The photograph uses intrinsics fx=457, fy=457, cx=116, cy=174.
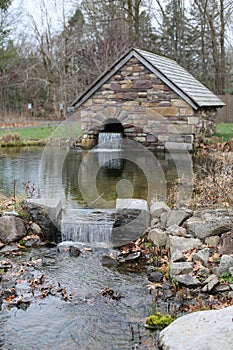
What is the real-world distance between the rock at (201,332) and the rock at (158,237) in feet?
8.20

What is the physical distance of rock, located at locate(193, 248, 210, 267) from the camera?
5715 millimetres

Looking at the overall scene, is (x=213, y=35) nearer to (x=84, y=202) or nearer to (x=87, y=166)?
(x=87, y=166)

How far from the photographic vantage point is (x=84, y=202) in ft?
28.7

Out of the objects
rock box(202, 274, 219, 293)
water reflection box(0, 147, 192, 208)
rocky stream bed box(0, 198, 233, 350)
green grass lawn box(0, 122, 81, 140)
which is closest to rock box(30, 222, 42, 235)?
rocky stream bed box(0, 198, 233, 350)

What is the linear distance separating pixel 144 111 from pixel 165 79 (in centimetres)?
137

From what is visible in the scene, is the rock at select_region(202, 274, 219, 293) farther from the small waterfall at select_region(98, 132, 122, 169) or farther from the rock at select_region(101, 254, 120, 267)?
the small waterfall at select_region(98, 132, 122, 169)

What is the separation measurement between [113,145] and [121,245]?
982 centimetres

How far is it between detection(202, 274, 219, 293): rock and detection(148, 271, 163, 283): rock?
61cm

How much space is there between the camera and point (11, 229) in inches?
279

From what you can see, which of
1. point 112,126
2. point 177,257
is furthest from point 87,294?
point 112,126

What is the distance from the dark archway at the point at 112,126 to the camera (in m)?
17.6

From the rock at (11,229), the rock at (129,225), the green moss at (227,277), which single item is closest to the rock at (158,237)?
the rock at (129,225)

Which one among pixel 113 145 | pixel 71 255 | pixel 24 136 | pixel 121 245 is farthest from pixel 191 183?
pixel 24 136

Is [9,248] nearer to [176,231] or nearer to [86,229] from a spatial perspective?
[86,229]
